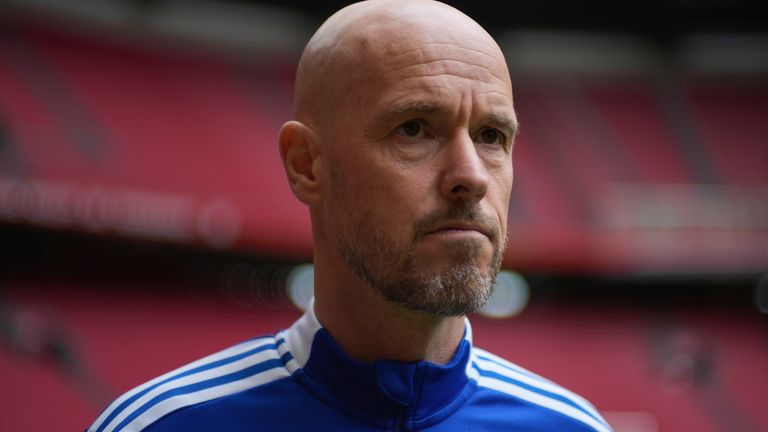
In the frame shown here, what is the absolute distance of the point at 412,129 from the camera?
1636 millimetres

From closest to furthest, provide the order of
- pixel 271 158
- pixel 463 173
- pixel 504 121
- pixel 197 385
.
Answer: pixel 463 173 < pixel 504 121 < pixel 197 385 < pixel 271 158

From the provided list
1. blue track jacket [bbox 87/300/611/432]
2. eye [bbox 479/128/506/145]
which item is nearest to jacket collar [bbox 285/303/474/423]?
blue track jacket [bbox 87/300/611/432]

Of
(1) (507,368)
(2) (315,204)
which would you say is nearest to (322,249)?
(2) (315,204)

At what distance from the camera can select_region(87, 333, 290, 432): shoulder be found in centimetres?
171

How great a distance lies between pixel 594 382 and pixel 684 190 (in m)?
3.31

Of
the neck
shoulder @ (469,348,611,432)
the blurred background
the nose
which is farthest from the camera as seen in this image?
the blurred background

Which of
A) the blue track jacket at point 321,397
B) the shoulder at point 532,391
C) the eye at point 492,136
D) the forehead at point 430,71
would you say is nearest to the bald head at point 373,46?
the forehead at point 430,71

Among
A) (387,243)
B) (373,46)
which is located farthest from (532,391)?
(373,46)

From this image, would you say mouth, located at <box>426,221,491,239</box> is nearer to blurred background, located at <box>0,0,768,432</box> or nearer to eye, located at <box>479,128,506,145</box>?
eye, located at <box>479,128,506,145</box>

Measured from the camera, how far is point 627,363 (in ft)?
39.3

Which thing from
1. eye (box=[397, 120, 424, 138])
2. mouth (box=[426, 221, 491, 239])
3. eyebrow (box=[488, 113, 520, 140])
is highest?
eyebrow (box=[488, 113, 520, 140])

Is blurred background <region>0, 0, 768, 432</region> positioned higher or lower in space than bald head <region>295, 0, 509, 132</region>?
higher

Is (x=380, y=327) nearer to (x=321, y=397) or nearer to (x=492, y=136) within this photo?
(x=321, y=397)

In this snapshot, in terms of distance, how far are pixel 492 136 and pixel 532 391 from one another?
583 millimetres
